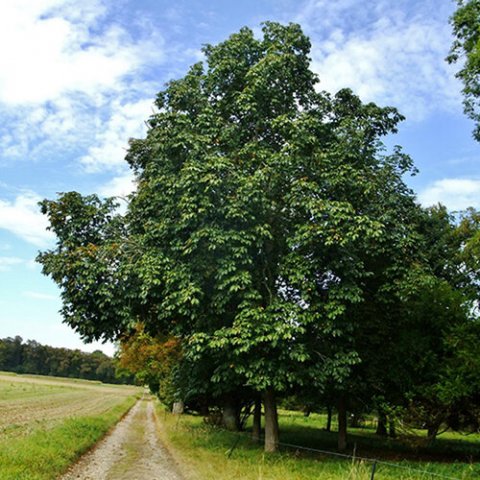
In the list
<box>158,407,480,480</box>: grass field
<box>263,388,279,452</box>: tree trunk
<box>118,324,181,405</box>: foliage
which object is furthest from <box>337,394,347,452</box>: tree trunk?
<box>118,324,181,405</box>: foliage

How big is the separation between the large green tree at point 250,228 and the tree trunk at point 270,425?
Result: 2.2 inches

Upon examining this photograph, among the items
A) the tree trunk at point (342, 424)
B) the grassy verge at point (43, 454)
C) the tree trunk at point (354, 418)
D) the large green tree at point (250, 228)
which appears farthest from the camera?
the tree trunk at point (354, 418)

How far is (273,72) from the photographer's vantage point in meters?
19.0

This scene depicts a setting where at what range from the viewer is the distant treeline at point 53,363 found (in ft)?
604

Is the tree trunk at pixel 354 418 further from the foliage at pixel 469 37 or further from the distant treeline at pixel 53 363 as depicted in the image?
the distant treeline at pixel 53 363

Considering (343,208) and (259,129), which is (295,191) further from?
(259,129)

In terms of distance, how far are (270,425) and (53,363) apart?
184 m

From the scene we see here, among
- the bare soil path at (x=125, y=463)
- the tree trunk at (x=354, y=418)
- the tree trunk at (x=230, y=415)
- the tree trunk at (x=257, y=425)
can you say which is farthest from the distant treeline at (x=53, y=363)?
the bare soil path at (x=125, y=463)

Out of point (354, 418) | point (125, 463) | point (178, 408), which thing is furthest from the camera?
point (178, 408)

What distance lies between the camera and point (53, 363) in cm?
18388

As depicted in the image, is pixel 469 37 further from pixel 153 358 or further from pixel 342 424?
pixel 153 358

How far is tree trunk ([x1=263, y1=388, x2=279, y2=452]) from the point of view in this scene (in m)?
19.4

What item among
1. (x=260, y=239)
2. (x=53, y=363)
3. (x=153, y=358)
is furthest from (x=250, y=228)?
(x=53, y=363)

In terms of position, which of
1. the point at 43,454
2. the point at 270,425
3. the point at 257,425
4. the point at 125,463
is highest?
the point at 270,425
